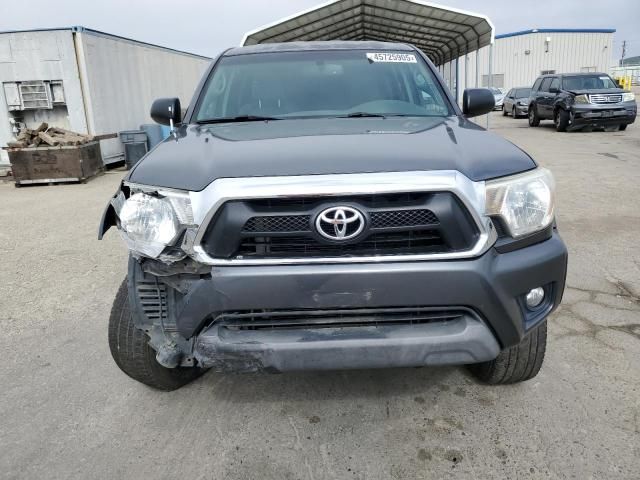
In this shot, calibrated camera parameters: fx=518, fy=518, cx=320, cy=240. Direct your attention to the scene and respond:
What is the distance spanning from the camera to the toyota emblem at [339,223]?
1866 millimetres

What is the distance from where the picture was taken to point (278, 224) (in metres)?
1.91

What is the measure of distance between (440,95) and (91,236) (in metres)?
4.41

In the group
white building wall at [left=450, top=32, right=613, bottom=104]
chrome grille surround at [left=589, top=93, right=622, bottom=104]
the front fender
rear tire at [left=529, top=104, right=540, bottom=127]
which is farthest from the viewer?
white building wall at [left=450, top=32, right=613, bottom=104]

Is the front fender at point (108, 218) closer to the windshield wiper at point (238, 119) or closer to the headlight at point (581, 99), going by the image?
the windshield wiper at point (238, 119)

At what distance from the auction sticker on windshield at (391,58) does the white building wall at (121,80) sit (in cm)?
896

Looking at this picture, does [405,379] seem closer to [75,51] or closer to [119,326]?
[119,326]

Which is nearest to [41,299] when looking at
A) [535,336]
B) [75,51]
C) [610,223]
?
[535,336]

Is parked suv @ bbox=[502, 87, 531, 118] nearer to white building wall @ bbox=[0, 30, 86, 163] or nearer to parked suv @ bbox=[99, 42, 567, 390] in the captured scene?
white building wall @ bbox=[0, 30, 86, 163]

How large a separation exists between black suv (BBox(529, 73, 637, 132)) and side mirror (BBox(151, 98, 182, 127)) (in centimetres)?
1408

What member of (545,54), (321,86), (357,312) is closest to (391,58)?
(321,86)

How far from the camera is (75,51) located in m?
10.4

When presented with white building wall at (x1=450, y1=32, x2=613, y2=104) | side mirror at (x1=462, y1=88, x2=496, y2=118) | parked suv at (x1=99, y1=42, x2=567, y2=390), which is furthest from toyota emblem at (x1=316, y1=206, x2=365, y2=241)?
white building wall at (x1=450, y1=32, x2=613, y2=104)

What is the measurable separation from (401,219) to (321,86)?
63.6 inches

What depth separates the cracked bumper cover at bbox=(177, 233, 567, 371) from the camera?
187 centimetres
